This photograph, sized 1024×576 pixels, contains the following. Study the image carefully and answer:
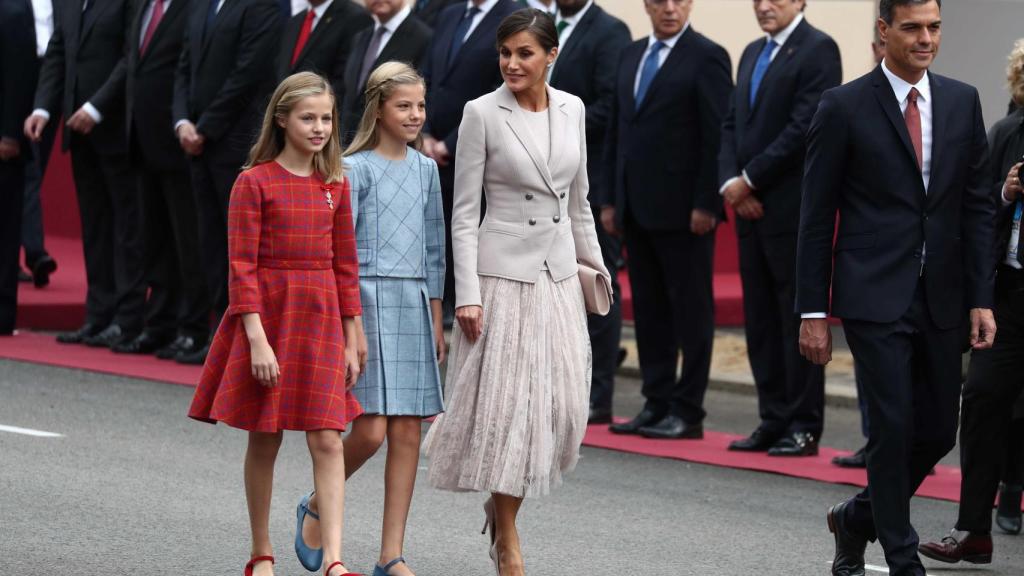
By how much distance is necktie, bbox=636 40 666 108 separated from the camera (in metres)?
10.2

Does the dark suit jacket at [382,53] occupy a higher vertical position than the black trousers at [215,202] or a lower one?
higher

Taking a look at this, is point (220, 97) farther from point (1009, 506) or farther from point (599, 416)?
point (1009, 506)

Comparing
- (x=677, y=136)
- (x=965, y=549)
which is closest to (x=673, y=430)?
(x=677, y=136)

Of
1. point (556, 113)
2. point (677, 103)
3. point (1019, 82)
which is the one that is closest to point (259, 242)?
point (556, 113)

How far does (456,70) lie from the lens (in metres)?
10.7

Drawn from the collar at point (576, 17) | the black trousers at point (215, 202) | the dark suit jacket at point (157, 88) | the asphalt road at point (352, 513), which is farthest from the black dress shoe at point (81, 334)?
the collar at point (576, 17)

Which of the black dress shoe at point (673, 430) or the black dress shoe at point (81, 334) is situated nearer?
the black dress shoe at point (673, 430)

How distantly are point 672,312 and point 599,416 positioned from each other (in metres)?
0.69

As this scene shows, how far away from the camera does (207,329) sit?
12.0 metres

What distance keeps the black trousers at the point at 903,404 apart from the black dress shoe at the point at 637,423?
379cm

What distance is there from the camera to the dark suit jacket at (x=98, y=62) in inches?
484

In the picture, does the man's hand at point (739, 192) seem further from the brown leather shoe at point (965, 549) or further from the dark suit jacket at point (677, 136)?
the brown leather shoe at point (965, 549)

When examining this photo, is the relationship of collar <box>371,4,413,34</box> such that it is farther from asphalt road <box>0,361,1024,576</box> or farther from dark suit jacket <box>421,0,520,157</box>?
asphalt road <box>0,361,1024,576</box>

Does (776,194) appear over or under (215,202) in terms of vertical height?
over
